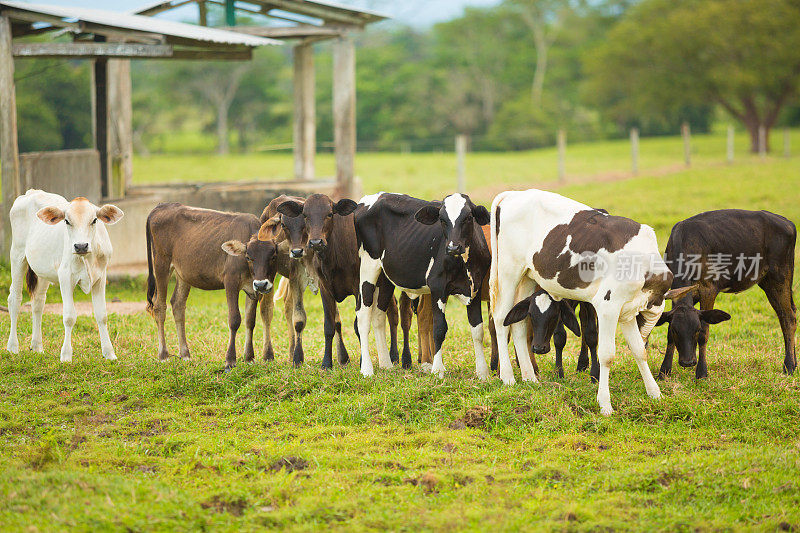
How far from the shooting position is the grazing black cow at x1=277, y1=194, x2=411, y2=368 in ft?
28.2

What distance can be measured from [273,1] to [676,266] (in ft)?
32.8

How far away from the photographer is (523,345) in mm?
8391

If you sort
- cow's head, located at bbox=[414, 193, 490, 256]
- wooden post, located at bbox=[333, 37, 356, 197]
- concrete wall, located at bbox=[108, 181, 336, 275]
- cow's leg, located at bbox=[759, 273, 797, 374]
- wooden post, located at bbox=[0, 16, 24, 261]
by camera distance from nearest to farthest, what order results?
cow's head, located at bbox=[414, 193, 490, 256], cow's leg, located at bbox=[759, 273, 797, 374], wooden post, located at bbox=[0, 16, 24, 261], concrete wall, located at bbox=[108, 181, 336, 275], wooden post, located at bbox=[333, 37, 356, 197]

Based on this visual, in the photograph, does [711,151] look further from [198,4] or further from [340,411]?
[340,411]

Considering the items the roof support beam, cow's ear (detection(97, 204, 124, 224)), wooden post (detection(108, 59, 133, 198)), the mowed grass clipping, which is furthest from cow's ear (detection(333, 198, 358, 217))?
wooden post (detection(108, 59, 133, 198))

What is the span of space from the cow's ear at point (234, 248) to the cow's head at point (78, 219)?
1437mm

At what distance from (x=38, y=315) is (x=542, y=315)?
5.59 m

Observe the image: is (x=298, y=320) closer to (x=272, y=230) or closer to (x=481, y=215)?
(x=272, y=230)

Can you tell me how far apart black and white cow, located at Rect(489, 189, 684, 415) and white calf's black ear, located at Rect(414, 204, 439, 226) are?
22.6 inches

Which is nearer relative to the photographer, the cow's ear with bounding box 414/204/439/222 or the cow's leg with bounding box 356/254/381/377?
the cow's ear with bounding box 414/204/439/222

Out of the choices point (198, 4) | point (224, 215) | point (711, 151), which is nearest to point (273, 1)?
point (198, 4)

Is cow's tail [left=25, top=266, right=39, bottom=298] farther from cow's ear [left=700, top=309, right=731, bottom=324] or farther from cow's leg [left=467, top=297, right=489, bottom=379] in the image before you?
cow's ear [left=700, top=309, right=731, bottom=324]

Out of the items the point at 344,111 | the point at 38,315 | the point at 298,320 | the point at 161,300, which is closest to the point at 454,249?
the point at 298,320

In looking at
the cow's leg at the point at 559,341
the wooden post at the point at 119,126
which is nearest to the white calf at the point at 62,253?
the cow's leg at the point at 559,341
